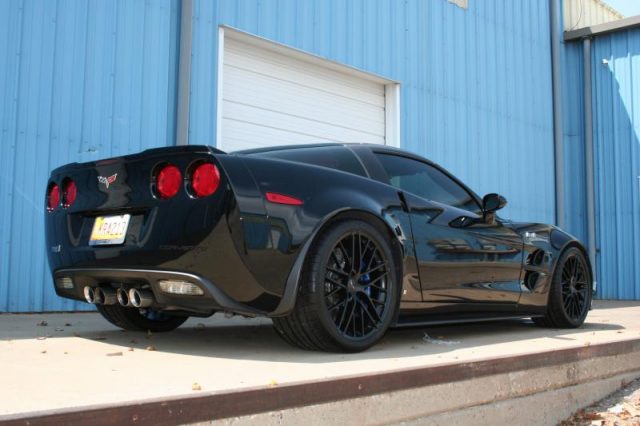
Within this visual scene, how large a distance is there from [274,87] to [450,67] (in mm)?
3943

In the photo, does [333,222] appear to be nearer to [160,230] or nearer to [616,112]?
[160,230]

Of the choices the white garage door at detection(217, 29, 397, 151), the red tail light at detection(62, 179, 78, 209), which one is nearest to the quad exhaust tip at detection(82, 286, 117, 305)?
the red tail light at detection(62, 179, 78, 209)

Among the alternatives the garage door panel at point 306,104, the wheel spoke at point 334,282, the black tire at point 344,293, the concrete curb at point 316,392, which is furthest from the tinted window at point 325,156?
the garage door panel at point 306,104

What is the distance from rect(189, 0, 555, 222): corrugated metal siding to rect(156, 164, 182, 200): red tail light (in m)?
4.68

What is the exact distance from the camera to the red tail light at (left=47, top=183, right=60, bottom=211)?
12.1 ft

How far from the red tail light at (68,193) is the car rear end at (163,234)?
0.07m

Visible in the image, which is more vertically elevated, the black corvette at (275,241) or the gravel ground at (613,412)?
the black corvette at (275,241)

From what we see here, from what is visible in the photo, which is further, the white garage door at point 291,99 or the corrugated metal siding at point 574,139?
the corrugated metal siding at point 574,139

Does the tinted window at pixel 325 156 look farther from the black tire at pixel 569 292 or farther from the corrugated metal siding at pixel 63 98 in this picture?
the corrugated metal siding at pixel 63 98

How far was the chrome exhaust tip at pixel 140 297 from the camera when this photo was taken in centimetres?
318

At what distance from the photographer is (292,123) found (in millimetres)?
9156

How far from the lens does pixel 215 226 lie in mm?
2969

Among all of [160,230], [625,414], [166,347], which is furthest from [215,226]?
[625,414]

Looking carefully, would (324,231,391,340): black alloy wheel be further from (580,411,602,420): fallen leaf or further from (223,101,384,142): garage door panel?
(223,101,384,142): garage door panel
